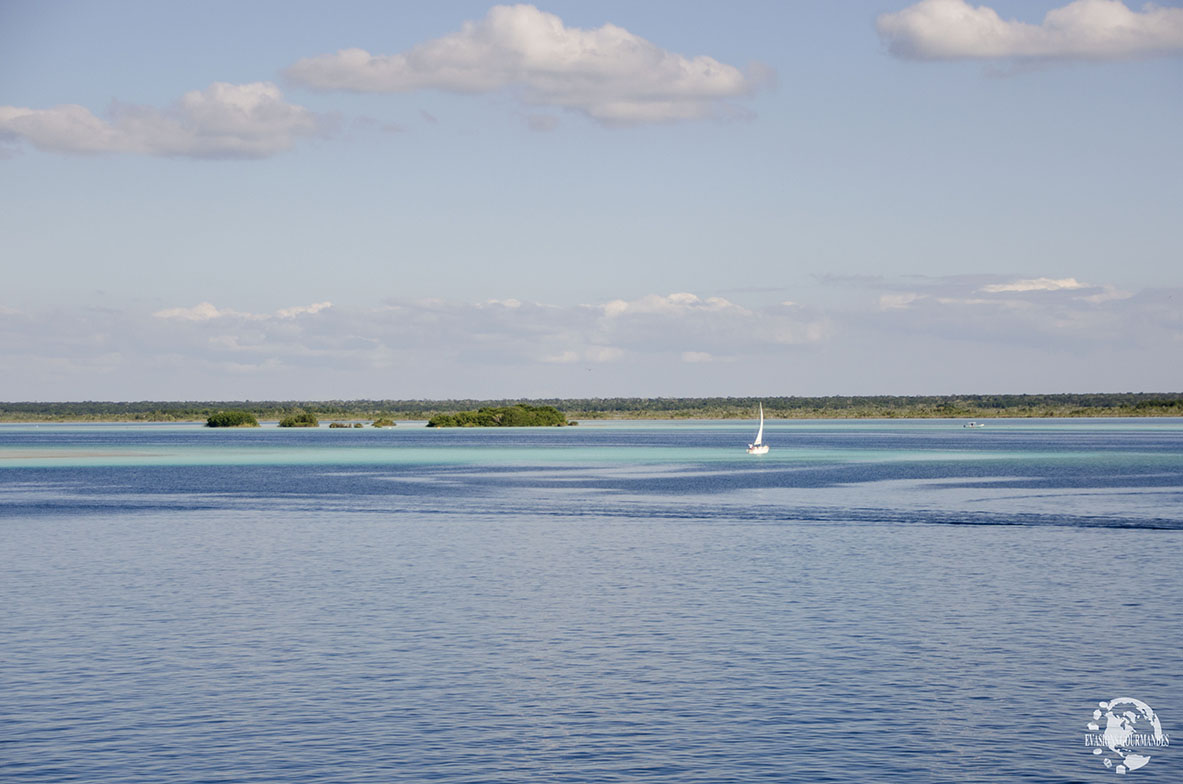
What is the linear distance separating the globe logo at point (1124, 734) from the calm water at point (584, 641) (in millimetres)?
307

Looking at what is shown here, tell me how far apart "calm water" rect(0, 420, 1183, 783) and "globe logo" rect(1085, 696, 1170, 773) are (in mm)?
307

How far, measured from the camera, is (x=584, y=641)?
27.1 m

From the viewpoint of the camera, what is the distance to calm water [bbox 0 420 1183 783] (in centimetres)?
1894

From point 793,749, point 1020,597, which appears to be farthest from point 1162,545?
point 793,749

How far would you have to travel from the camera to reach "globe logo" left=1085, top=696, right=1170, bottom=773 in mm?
18438

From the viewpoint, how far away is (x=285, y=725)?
20547 millimetres

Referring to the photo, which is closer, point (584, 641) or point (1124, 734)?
point (1124, 734)

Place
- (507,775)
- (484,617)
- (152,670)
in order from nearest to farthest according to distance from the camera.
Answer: (507,775) → (152,670) → (484,617)

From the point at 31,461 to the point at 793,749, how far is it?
114 m

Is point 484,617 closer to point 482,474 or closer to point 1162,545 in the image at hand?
point 1162,545

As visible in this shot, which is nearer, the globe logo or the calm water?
the globe logo

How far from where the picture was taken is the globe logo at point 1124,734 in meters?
18.4

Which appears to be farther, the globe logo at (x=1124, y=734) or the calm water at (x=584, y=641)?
the calm water at (x=584, y=641)

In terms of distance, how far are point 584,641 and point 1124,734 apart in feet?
36.7
